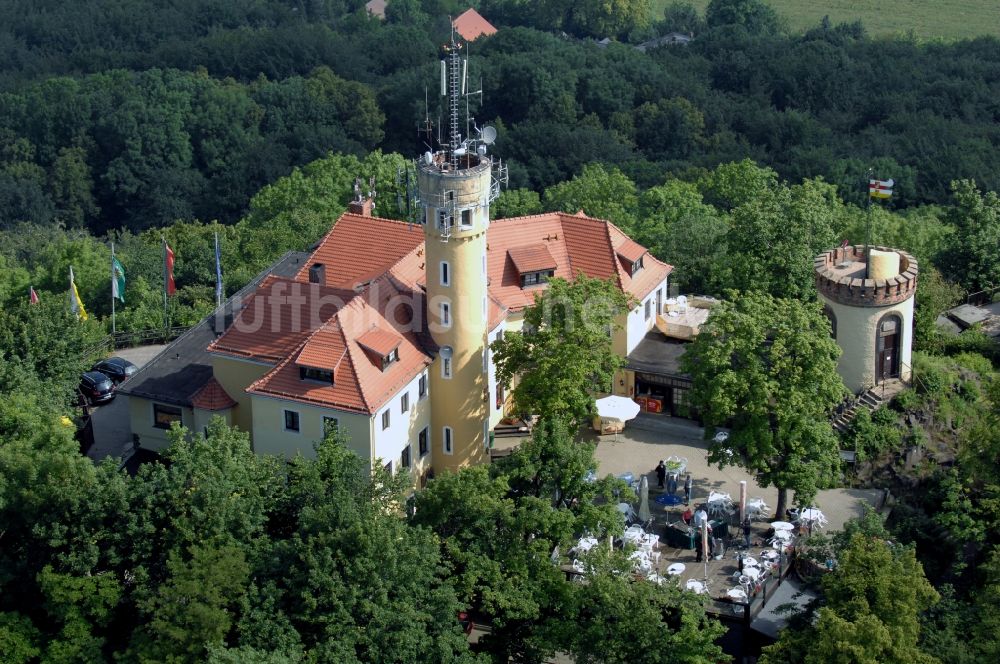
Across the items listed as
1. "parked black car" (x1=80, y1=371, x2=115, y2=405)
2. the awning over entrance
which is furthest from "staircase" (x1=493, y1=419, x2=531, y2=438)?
"parked black car" (x1=80, y1=371, x2=115, y2=405)

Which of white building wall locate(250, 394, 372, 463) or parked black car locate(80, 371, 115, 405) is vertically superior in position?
white building wall locate(250, 394, 372, 463)

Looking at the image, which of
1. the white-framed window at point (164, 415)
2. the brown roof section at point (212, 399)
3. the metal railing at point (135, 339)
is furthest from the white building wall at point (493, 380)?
the metal railing at point (135, 339)

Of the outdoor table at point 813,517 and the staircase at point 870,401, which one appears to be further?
the staircase at point 870,401

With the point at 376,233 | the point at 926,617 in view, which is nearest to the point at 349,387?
the point at 376,233

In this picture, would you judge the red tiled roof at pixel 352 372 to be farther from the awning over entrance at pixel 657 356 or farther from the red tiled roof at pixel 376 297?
the awning over entrance at pixel 657 356

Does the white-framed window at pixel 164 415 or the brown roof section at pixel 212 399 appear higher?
the brown roof section at pixel 212 399

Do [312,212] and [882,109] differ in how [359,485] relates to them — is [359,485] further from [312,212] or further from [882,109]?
[882,109]

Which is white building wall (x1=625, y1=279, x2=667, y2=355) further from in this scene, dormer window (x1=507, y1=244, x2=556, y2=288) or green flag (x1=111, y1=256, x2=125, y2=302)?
green flag (x1=111, y1=256, x2=125, y2=302)
